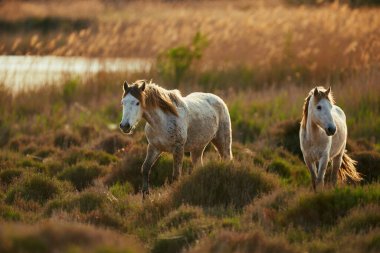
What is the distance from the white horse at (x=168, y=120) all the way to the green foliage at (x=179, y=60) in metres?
8.34

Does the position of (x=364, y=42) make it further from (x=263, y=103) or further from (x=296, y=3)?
(x=296, y=3)

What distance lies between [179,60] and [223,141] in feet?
27.8

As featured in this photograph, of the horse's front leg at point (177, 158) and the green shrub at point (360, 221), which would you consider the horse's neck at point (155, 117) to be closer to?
the horse's front leg at point (177, 158)

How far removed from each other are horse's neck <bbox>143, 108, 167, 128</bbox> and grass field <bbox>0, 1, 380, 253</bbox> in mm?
784

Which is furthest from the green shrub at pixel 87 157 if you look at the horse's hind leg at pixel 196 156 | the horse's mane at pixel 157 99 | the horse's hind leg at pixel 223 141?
the horse's mane at pixel 157 99

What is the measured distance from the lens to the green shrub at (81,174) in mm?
11969

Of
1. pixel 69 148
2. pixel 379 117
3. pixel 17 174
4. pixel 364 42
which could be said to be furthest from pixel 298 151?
pixel 364 42

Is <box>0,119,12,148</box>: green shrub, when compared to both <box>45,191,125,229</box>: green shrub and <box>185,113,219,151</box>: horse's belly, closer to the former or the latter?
<box>185,113,219,151</box>: horse's belly

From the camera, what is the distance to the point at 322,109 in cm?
1007

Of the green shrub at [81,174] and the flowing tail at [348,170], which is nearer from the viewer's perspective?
the flowing tail at [348,170]

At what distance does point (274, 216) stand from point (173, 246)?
141cm

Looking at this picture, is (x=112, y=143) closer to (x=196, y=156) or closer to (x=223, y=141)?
(x=196, y=156)

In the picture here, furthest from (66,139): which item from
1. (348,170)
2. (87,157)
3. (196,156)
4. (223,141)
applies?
(348,170)

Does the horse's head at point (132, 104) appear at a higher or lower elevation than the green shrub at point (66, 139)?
higher
